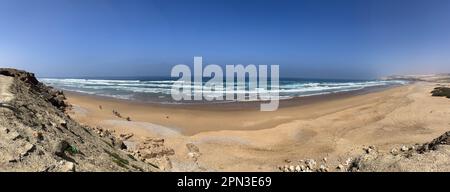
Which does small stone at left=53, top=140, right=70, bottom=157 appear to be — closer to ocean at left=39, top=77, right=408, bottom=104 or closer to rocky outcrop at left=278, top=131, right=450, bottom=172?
rocky outcrop at left=278, top=131, right=450, bottom=172

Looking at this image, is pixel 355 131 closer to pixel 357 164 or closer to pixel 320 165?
pixel 320 165

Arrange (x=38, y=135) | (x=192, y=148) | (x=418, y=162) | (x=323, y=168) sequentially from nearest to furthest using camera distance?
(x=38, y=135) < (x=418, y=162) < (x=323, y=168) < (x=192, y=148)

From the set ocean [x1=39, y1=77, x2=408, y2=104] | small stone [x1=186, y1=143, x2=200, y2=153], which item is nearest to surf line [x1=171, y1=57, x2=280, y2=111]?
ocean [x1=39, y1=77, x2=408, y2=104]

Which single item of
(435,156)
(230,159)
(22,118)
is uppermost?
(22,118)

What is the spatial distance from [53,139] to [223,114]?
48.6 feet

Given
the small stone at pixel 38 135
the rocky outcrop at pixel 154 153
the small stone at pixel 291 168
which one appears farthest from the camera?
the rocky outcrop at pixel 154 153

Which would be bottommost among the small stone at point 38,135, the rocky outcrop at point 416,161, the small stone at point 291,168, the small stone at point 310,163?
the small stone at point 291,168

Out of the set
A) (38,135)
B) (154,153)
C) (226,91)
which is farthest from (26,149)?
(226,91)

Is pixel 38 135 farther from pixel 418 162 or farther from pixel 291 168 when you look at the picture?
pixel 418 162

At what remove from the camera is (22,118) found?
721 centimetres

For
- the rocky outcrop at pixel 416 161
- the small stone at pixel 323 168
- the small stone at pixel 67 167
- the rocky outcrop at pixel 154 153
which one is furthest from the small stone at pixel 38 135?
the small stone at pixel 323 168

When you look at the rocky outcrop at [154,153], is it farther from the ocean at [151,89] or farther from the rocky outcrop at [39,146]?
the ocean at [151,89]

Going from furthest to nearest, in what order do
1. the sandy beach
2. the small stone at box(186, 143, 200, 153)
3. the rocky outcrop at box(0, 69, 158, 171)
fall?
1. the small stone at box(186, 143, 200, 153)
2. the sandy beach
3. the rocky outcrop at box(0, 69, 158, 171)
